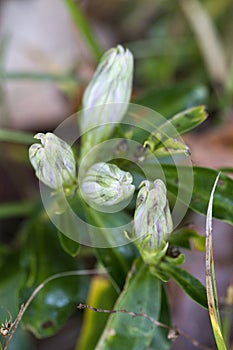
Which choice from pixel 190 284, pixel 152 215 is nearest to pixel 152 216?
pixel 152 215

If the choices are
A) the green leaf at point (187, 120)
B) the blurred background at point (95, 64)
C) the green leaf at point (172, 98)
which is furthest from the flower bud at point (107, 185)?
the blurred background at point (95, 64)

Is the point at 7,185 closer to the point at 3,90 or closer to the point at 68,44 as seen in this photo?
the point at 3,90

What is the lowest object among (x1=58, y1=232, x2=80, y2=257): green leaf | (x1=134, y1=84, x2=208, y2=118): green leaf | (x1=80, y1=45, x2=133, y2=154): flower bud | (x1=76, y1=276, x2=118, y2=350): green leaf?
(x1=76, y1=276, x2=118, y2=350): green leaf

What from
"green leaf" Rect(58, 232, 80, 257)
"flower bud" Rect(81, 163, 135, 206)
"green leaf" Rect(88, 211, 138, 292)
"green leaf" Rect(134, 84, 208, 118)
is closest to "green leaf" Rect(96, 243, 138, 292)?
"green leaf" Rect(88, 211, 138, 292)

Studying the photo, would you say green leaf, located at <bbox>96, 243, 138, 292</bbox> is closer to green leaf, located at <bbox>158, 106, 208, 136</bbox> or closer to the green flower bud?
the green flower bud

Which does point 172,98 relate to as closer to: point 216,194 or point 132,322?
point 216,194

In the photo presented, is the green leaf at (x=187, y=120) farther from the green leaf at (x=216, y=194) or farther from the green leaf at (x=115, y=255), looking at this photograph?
the green leaf at (x=115, y=255)
